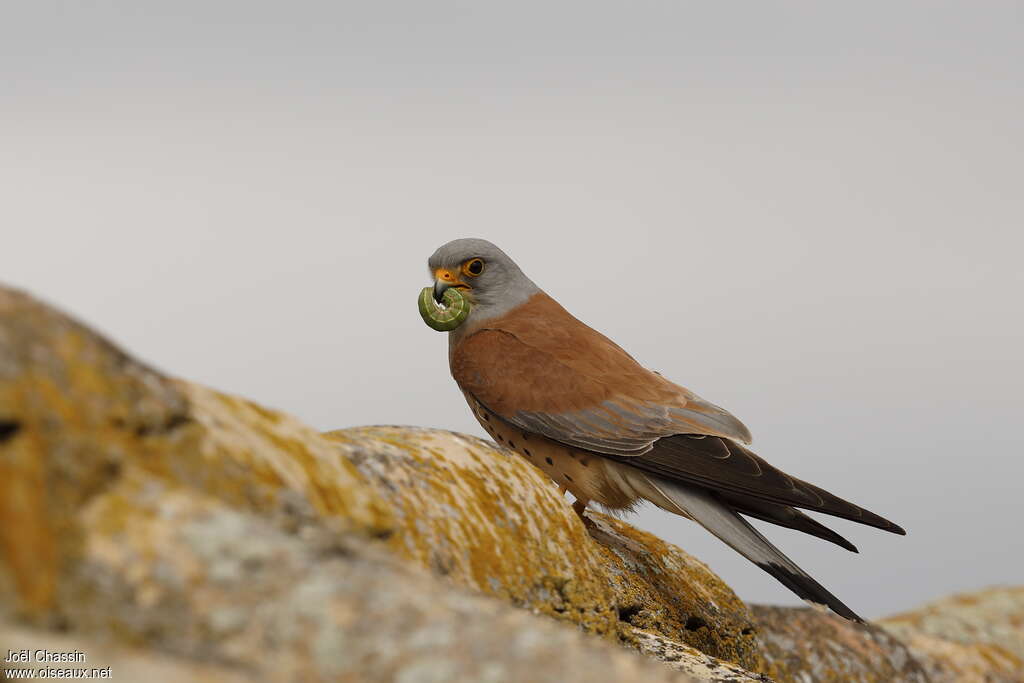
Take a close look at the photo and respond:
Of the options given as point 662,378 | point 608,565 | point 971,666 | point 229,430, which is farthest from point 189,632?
point 971,666

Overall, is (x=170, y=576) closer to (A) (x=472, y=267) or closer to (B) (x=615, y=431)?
(B) (x=615, y=431)

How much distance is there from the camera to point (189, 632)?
2178 millimetres

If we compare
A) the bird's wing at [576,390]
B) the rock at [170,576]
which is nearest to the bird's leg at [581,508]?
the bird's wing at [576,390]

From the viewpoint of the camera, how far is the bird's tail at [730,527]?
191 inches

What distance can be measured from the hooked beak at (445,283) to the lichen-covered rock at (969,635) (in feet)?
16.0

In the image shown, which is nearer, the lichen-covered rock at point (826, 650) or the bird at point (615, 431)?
the bird at point (615, 431)

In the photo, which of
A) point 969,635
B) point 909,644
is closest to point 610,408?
point 909,644

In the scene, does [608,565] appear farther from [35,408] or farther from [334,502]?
[35,408]

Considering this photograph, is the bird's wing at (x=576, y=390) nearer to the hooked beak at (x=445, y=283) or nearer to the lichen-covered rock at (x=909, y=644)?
the hooked beak at (x=445, y=283)

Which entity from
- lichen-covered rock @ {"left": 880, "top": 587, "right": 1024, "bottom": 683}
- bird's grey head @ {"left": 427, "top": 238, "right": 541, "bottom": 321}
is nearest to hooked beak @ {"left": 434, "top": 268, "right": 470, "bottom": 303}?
bird's grey head @ {"left": 427, "top": 238, "right": 541, "bottom": 321}

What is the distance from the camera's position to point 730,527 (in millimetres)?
5234

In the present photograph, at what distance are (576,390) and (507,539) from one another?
1.70m

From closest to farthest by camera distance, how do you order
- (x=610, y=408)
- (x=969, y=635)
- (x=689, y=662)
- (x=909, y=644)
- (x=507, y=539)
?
(x=507, y=539) → (x=689, y=662) → (x=610, y=408) → (x=909, y=644) → (x=969, y=635)

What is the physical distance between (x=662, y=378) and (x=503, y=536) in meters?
2.28
